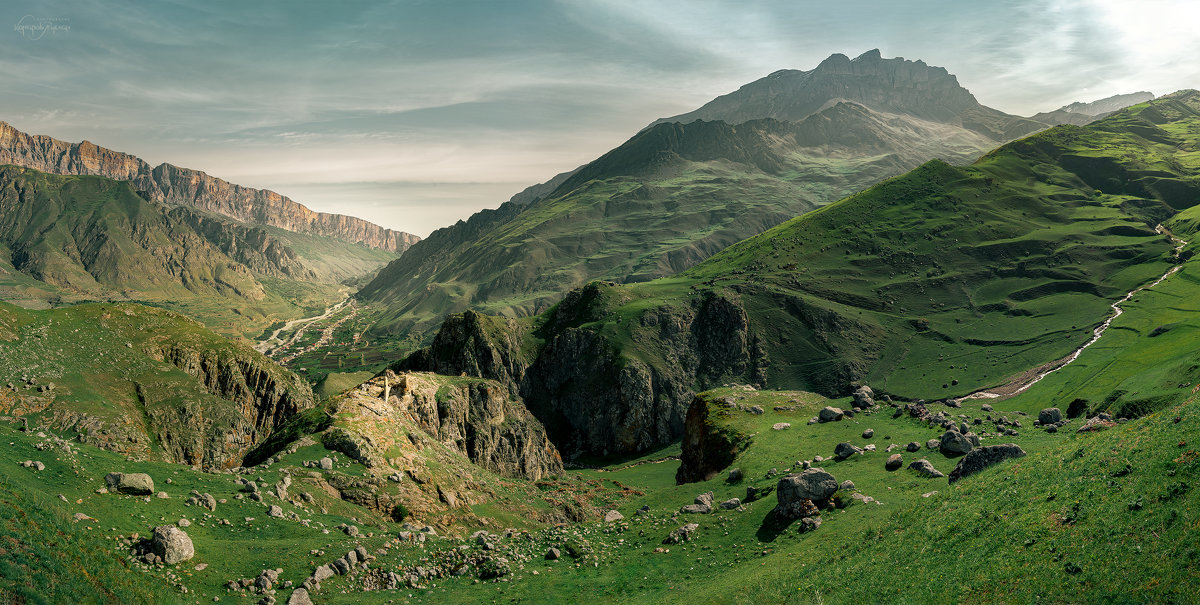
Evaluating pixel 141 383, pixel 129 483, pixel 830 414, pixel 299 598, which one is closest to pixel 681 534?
Answer: pixel 299 598

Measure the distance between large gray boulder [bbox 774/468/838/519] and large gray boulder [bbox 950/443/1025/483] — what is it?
8.51m

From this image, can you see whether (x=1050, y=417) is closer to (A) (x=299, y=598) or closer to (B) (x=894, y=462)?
(B) (x=894, y=462)

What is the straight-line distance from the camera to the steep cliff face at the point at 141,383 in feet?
290

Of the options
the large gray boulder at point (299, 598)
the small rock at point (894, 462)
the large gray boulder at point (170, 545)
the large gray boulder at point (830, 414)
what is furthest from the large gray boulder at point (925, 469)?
the large gray boulder at point (170, 545)

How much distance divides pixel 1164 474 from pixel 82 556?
4493 centimetres

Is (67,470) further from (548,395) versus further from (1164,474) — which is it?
(548,395)

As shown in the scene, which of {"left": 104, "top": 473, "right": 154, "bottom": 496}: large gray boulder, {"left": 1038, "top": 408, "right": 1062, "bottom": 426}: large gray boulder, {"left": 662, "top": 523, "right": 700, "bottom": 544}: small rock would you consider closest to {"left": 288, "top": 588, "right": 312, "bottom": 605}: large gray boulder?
{"left": 104, "top": 473, "right": 154, "bottom": 496}: large gray boulder

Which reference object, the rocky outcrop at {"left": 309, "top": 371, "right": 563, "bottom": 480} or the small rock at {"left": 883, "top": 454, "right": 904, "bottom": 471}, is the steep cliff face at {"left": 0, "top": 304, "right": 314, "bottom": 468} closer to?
the rocky outcrop at {"left": 309, "top": 371, "right": 563, "bottom": 480}

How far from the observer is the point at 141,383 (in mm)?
110625

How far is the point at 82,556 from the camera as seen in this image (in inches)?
953

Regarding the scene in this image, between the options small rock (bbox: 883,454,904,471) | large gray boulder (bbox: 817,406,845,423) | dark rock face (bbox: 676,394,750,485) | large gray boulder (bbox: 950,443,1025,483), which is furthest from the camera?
dark rock face (bbox: 676,394,750,485)

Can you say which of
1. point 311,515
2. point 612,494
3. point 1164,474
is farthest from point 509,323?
point 1164,474

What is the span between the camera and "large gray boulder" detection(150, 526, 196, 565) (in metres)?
28.6

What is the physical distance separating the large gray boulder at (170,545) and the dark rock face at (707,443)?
60177 mm
